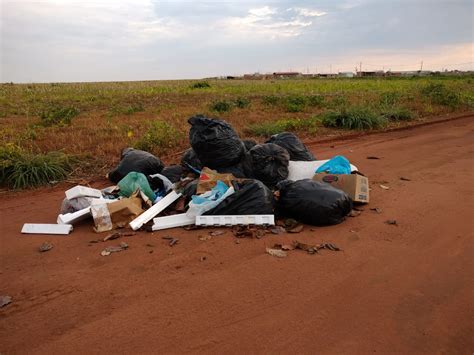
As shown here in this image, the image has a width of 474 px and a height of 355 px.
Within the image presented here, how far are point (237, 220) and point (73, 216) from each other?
1.50 meters

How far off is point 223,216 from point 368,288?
1.36 meters

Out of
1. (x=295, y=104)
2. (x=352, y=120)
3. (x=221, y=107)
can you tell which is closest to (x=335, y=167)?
(x=352, y=120)

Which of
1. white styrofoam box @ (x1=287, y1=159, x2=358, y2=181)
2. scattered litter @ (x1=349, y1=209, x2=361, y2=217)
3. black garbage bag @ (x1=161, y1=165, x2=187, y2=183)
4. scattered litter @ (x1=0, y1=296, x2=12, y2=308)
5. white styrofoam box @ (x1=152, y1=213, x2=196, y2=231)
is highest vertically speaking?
white styrofoam box @ (x1=287, y1=159, x2=358, y2=181)

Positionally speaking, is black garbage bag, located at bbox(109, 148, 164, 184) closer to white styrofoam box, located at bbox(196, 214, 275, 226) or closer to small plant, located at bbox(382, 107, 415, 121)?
Result: white styrofoam box, located at bbox(196, 214, 275, 226)

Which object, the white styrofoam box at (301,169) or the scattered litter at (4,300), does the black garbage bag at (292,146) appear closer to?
the white styrofoam box at (301,169)

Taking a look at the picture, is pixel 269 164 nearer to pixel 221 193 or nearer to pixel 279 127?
pixel 221 193

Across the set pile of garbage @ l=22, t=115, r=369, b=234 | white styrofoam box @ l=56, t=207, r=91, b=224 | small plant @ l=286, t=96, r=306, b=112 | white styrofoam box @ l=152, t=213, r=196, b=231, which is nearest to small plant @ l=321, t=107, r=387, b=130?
small plant @ l=286, t=96, r=306, b=112

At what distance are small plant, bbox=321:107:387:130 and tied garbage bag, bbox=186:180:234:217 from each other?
19.7 ft

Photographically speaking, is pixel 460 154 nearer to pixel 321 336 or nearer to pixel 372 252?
pixel 372 252

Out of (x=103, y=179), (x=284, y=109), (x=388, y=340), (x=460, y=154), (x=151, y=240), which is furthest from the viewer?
(x=284, y=109)

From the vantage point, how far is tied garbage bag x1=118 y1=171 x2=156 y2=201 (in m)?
3.93

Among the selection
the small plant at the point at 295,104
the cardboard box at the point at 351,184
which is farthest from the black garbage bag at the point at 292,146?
the small plant at the point at 295,104

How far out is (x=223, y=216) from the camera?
3.31 meters

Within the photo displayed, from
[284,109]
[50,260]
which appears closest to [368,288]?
[50,260]
